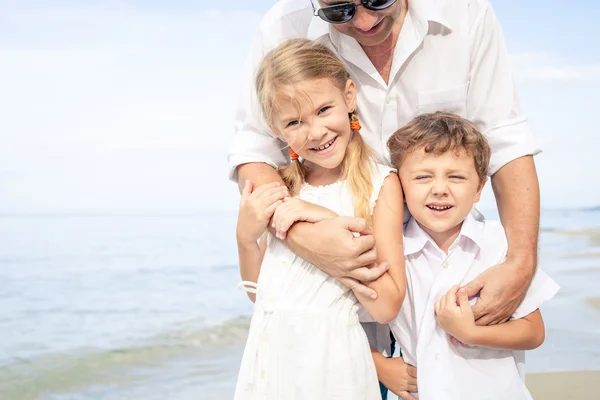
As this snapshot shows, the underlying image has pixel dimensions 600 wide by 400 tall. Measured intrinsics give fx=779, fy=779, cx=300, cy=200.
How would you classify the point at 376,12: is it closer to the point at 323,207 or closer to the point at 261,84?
the point at 261,84

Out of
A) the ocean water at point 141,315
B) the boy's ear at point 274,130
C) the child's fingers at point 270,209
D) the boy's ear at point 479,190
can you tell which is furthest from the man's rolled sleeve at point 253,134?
the ocean water at point 141,315

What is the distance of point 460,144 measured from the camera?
8.44 feet

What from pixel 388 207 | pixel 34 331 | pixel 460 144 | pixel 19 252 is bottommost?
pixel 19 252

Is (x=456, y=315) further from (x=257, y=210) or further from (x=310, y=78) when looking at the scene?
(x=310, y=78)

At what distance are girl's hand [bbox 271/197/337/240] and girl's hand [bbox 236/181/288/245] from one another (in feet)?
0.12

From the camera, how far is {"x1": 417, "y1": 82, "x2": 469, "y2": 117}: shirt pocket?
2.87 meters

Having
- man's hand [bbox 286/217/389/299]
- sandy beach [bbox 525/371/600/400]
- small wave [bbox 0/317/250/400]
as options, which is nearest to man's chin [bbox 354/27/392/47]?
man's hand [bbox 286/217/389/299]

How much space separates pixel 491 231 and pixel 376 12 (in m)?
0.85

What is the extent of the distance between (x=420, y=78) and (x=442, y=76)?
0.27 ft

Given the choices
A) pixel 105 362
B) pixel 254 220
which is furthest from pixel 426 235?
pixel 105 362

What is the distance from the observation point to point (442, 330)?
2572 mm

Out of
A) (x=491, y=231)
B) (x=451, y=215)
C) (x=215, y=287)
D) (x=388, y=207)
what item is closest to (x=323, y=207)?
(x=388, y=207)

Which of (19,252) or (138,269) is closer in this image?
(138,269)

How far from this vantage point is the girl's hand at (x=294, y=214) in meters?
2.52
